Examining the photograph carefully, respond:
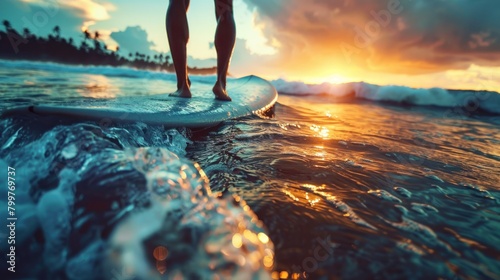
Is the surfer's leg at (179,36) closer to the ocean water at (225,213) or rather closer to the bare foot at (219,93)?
the bare foot at (219,93)

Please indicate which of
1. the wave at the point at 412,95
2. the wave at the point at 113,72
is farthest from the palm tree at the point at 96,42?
the wave at the point at 412,95

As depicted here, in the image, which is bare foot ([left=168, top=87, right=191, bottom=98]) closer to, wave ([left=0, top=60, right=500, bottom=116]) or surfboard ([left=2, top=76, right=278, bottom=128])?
surfboard ([left=2, top=76, right=278, bottom=128])

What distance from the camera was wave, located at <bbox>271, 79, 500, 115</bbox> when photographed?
268 inches

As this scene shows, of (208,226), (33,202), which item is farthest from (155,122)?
(208,226)

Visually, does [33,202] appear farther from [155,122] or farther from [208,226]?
[155,122]

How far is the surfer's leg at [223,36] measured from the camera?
96.7 inches

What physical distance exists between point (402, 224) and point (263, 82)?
12.0ft

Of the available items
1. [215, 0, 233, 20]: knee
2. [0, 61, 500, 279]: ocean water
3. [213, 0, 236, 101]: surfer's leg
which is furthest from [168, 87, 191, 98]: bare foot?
[0, 61, 500, 279]: ocean water

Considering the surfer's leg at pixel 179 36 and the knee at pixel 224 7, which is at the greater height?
the knee at pixel 224 7

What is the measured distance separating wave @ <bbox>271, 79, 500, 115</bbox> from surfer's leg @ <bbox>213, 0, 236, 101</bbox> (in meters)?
6.25

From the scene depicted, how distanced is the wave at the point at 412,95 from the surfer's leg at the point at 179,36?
665 cm

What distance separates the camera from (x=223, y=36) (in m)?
2.49

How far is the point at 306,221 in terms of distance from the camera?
808mm

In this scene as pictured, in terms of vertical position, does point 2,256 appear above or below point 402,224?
below
